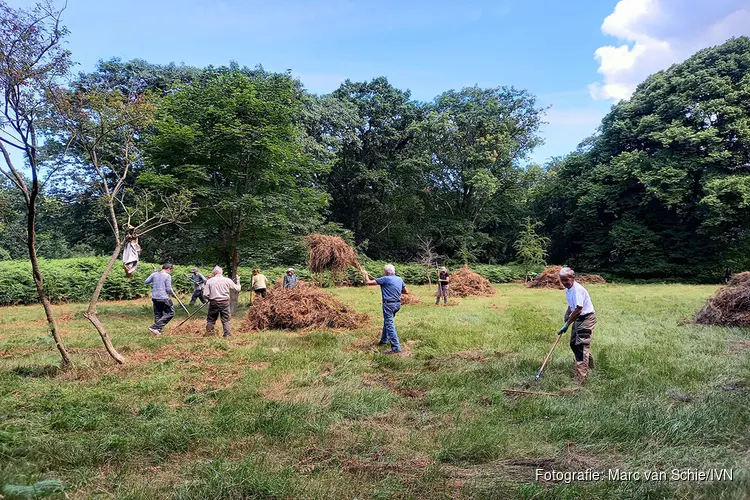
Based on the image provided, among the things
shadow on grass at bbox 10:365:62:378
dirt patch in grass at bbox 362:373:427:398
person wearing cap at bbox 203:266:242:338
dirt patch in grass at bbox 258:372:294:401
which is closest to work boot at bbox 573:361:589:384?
dirt patch in grass at bbox 362:373:427:398

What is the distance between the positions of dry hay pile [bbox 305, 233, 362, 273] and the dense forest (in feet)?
4.65

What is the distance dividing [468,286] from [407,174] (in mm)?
16603

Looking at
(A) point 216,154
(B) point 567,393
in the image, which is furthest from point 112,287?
(B) point 567,393

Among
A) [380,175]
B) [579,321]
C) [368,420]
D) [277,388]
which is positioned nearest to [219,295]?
[277,388]

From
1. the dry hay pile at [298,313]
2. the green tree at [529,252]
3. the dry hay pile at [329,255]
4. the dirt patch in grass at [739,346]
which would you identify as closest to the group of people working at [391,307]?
the dry hay pile at [298,313]

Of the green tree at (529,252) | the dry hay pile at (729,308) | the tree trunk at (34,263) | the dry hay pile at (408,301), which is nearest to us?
the tree trunk at (34,263)

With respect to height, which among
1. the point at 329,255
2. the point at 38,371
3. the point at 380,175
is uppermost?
the point at 380,175

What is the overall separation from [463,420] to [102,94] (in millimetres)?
7366

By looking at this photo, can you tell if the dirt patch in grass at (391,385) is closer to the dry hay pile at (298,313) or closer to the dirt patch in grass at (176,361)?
the dirt patch in grass at (176,361)

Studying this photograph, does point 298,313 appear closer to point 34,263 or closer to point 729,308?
point 34,263

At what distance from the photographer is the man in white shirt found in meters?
6.15

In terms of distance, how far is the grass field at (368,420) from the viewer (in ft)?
10.7

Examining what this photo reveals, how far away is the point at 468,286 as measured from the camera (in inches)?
877

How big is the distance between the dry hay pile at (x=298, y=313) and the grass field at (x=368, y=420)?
261 centimetres
